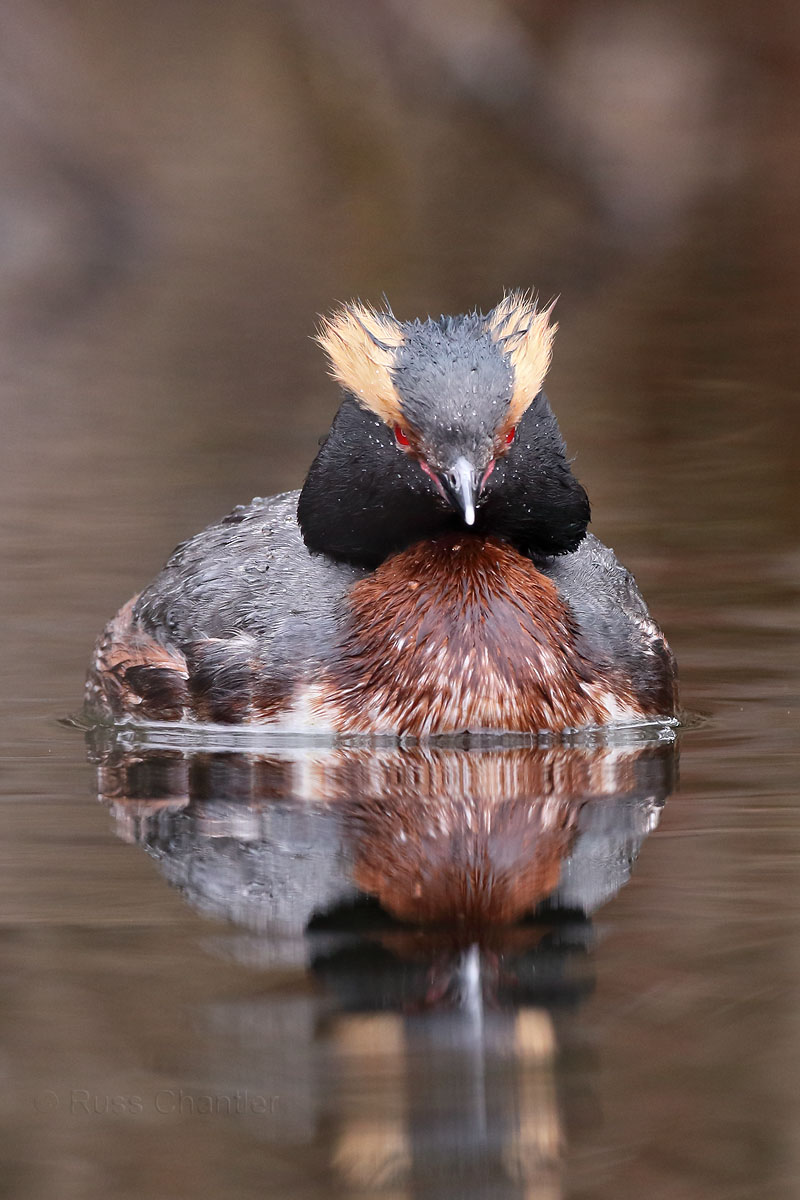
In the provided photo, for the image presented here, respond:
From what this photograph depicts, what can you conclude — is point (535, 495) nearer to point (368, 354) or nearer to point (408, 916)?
point (368, 354)

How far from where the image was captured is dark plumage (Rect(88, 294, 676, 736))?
795 centimetres

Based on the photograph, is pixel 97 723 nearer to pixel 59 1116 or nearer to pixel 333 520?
pixel 333 520

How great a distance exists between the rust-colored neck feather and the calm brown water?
0.26 m

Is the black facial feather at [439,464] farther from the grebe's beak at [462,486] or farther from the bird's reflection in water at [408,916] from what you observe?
the bird's reflection in water at [408,916]

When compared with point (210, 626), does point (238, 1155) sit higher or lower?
lower

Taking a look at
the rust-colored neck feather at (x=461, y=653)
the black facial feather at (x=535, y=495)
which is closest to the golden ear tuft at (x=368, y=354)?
the black facial feather at (x=535, y=495)

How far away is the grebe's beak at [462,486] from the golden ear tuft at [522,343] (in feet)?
1.29

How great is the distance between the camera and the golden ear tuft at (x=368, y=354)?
26.1ft

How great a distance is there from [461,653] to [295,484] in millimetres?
4658

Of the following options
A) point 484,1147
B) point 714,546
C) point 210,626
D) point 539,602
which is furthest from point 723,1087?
point 714,546

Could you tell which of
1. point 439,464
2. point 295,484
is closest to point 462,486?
point 439,464

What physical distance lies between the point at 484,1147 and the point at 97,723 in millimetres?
4828

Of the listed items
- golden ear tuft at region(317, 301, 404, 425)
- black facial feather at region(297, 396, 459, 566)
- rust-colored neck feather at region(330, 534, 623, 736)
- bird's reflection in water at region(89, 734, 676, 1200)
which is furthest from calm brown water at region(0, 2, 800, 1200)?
golden ear tuft at region(317, 301, 404, 425)

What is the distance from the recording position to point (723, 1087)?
4.58 m
